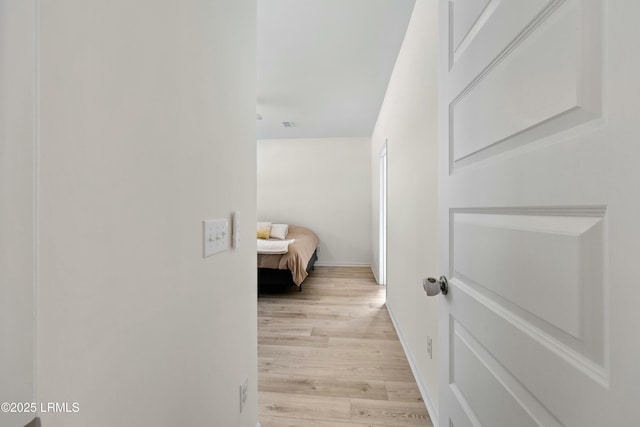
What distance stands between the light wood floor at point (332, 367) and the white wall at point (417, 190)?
0.17 m

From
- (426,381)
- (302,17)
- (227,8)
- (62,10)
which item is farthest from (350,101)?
(62,10)

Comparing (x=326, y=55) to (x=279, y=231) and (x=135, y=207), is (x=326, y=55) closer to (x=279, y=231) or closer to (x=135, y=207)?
(x=135, y=207)

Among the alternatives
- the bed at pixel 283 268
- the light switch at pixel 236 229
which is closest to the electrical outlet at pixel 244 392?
the light switch at pixel 236 229

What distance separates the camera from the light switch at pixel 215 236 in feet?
2.67

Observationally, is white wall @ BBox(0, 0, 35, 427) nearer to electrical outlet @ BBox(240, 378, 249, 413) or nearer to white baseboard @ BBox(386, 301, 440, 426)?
electrical outlet @ BBox(240, 378, 249, 413)

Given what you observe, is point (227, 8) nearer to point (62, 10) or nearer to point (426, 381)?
point (62, 10)

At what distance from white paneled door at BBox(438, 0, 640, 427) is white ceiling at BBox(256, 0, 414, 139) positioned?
1.39 m

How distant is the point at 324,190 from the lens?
5207 millimetres

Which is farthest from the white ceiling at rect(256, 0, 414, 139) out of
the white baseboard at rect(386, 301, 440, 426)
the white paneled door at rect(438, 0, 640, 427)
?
the white baseboard at rect(386, 301, 440, 426)

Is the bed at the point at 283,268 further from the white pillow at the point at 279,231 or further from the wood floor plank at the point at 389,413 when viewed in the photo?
the wood floor plank at the point at 389,413

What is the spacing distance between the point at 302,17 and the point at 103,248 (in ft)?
6.90

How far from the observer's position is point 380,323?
8.65 feet

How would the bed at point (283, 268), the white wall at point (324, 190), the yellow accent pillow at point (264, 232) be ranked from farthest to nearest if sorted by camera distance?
the white wall at point (324, 190)
the yellow accent pillow at point (264, 232)
the bed at point (283, 268)

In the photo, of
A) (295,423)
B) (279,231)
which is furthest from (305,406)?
(279,231)
